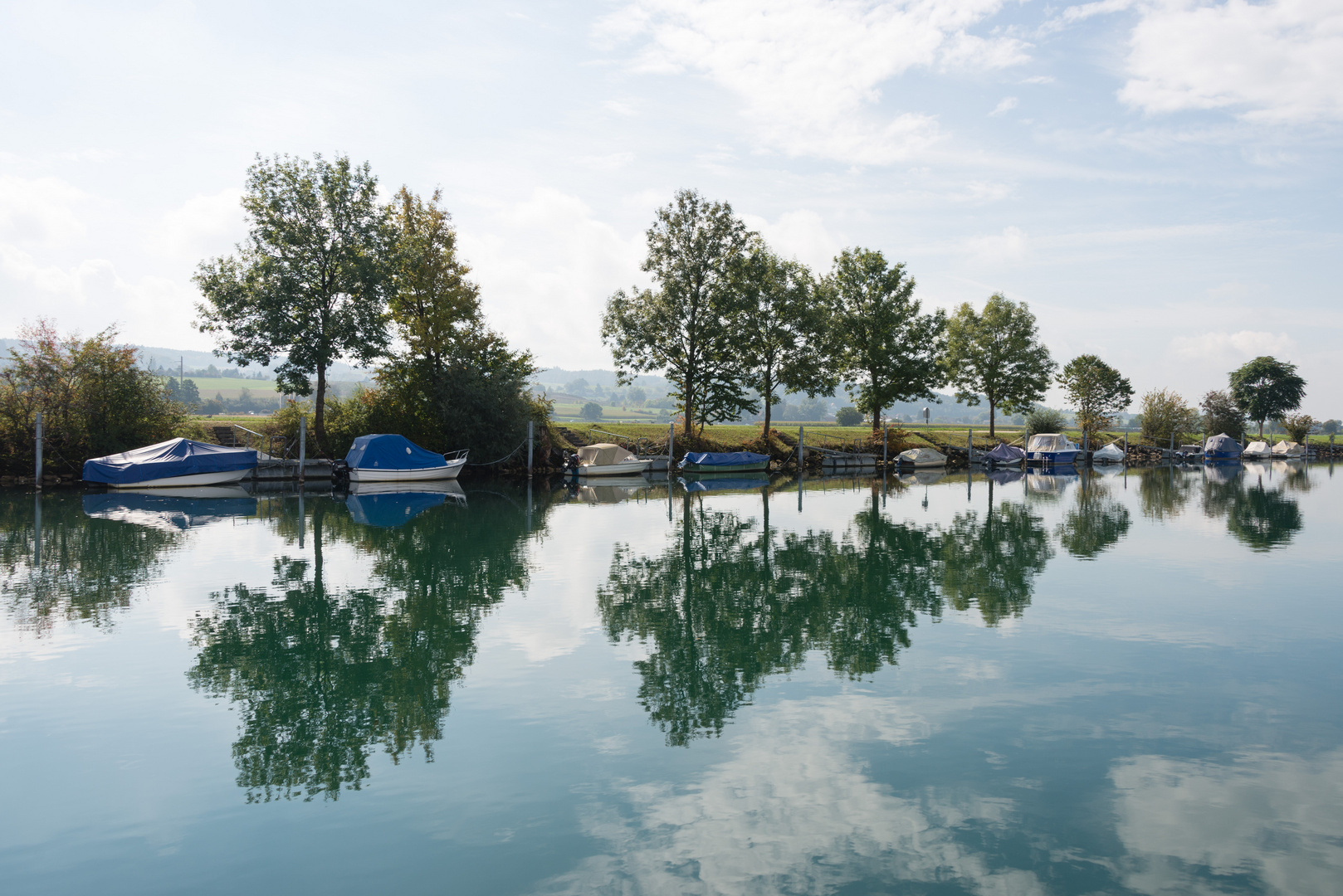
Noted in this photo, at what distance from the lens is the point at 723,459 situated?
53.9 metres

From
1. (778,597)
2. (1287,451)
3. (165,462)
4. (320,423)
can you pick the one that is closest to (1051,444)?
(1287,451)

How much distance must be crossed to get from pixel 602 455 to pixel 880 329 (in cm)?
2684

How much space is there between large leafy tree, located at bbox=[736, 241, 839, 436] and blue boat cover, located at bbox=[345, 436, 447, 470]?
24.4 meters

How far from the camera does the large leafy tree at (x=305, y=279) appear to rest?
3975 centimetres

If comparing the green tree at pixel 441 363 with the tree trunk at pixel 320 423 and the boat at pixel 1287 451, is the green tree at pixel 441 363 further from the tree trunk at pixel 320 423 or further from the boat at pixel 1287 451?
the boat at pixel 1287 451

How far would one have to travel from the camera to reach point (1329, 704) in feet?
31.0

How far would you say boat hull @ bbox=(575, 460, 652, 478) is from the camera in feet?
159

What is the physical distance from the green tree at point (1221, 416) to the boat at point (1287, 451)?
175 inches

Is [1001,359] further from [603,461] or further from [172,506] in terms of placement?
[172,506]

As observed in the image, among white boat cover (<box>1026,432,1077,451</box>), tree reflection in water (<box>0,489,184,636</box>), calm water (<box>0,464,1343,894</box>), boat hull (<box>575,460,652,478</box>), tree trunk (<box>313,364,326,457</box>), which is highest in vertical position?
tree trunk (<box>313,364,326,457</box>)

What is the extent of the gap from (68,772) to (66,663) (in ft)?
13.0

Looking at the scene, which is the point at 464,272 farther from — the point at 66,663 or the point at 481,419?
the point at 66,663

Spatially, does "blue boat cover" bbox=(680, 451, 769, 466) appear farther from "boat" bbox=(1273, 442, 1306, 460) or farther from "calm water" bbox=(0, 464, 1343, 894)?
"boat" bbox=(1273, 442, 1306, 460)

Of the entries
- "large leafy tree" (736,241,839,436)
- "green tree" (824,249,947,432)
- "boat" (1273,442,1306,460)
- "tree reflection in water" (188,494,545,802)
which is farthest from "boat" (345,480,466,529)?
"boat" (1273,442,1306,460)
